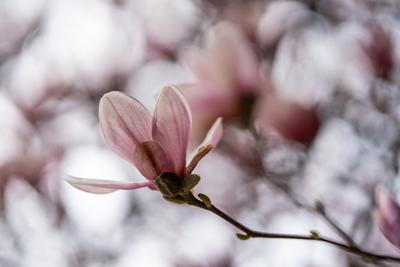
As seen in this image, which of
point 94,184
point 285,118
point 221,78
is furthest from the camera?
point 285,118

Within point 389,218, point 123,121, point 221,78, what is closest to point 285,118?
point 221,78

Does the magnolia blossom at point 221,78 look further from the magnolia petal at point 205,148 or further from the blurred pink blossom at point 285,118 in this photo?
the magnolia petal at point 205,148

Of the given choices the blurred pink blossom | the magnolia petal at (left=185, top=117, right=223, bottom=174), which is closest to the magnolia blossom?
the blurred pink blossom

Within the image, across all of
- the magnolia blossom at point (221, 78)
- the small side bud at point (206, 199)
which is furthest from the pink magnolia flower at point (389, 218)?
the magnolia blossom at point (221, 78)

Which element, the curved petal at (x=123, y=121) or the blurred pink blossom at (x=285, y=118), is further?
the blurred pink blossom at (x=285, y=118)

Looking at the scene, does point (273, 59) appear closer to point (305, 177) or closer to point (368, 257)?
point (305, 177)

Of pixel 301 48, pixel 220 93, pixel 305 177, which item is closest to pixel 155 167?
pixel 220 93

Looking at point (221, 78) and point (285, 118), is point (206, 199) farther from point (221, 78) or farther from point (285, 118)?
point (285, 118)

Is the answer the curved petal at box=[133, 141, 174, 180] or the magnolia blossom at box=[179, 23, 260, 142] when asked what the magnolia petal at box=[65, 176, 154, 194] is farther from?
the magnolia blossom at box=[179, 23, 260, 142]
